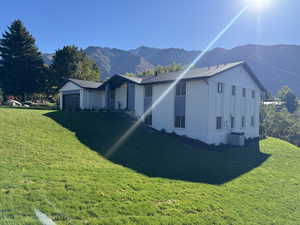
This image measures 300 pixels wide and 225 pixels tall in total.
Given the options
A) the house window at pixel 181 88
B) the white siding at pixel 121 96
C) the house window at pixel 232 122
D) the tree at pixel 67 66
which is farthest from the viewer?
the tree at pixel 67 66

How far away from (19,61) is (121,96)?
24273 mm

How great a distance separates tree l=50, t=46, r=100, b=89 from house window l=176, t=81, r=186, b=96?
28.2 meters

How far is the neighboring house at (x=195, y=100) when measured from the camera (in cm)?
1755

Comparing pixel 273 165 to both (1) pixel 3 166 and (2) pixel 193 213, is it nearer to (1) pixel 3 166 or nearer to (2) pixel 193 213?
(2) pixel 193 213

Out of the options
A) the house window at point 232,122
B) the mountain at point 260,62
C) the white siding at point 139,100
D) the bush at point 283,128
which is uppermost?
the mountain at point 260,62

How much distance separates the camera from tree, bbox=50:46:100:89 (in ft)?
132

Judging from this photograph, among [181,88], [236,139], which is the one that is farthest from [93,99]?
[236,139]

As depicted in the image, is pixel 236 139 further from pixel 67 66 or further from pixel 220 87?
Result: pixel 67 66

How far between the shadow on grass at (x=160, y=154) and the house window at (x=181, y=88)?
4.10 meters

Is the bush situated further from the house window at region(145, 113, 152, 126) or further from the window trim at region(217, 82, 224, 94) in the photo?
the house window at region(145, 113, 152, 126)

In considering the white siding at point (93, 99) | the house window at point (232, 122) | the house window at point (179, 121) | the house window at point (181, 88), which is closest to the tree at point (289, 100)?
the house window at point (232, 122)

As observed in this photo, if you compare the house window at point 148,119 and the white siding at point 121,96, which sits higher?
the white siding at point 121,96

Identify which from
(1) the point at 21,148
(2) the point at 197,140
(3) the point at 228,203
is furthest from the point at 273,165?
(1) the point at 21,148

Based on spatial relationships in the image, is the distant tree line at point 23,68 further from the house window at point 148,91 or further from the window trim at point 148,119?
the window trim at point 148,119
